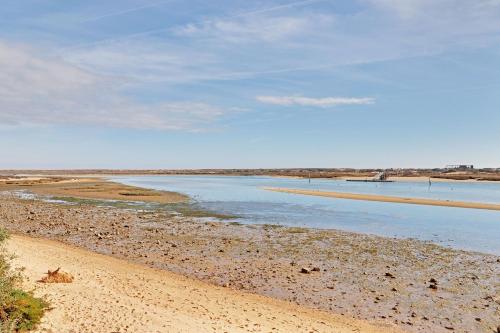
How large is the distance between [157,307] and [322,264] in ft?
29.3

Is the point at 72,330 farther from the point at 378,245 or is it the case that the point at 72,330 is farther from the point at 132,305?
the point at 378,245

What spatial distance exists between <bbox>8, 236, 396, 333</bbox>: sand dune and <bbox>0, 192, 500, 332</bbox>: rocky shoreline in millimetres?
1154

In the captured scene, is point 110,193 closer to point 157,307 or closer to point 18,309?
point 157,307

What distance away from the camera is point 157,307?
1180 cm

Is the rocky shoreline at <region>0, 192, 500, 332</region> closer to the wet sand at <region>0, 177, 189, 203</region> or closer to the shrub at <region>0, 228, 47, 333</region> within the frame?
the shrub at <region>0, 228, 47, 333</region>

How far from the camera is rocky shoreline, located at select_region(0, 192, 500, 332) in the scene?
43.0 ft

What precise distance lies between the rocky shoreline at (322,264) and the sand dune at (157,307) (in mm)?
1154

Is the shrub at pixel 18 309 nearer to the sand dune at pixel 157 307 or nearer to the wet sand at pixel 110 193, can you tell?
the sand dune at pixel 157 307

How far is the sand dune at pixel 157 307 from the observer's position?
1049 centimetres

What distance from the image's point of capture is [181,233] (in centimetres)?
2619

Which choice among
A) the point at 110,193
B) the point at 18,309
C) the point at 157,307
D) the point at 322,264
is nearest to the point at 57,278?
the point at 18,309

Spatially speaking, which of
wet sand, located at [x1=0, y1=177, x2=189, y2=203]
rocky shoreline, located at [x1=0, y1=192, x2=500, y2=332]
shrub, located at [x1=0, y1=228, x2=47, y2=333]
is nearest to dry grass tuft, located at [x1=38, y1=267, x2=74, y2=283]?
shrub, located at [x1=0, y1=228, x2=47, y2=333]

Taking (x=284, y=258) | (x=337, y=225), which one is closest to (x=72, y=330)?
(x=284, y=258)

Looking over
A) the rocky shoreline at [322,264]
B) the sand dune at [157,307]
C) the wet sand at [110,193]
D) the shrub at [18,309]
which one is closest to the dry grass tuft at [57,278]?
the sand dune at [157,307]
